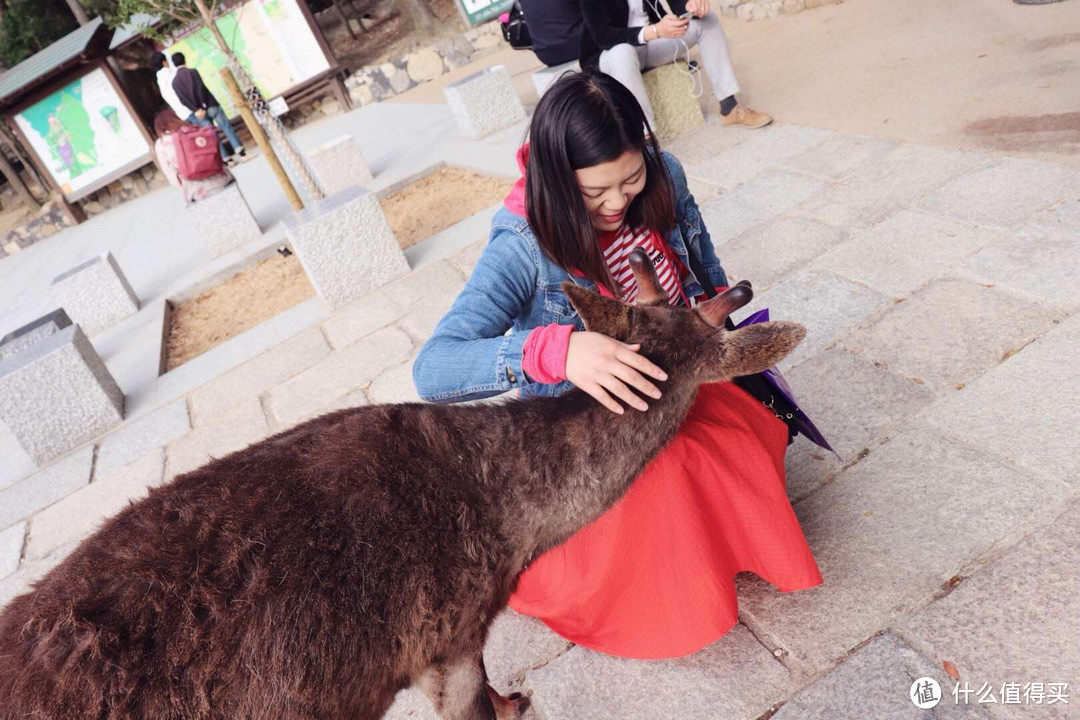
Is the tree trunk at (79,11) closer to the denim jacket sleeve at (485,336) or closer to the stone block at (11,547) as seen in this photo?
the stone block at (11,547)

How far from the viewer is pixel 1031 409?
2980 millimetres

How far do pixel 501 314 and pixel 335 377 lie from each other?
10.4 ft

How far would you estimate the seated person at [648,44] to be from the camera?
6941 mm

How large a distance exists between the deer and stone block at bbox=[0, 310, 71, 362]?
5825 millimetres

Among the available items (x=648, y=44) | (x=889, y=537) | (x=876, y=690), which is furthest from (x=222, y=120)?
(x=876, y=690)

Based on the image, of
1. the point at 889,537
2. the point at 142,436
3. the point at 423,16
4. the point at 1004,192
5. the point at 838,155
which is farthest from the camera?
the point at 423,16

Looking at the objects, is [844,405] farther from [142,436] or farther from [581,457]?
[142,436]

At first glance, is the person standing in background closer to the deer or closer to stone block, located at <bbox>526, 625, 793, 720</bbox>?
the deer

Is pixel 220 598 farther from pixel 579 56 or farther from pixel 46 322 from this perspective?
pixel 579 56

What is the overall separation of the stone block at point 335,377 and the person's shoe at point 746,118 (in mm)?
4158

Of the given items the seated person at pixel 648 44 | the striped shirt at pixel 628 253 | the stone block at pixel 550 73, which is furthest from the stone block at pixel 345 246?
the striped shirt at pixel 628 253

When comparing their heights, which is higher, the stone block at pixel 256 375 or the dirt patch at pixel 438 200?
the dirt patch at pixel 438 200

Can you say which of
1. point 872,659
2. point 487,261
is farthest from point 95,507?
point 872,659

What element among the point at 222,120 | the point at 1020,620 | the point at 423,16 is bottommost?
the point at 1020,620
